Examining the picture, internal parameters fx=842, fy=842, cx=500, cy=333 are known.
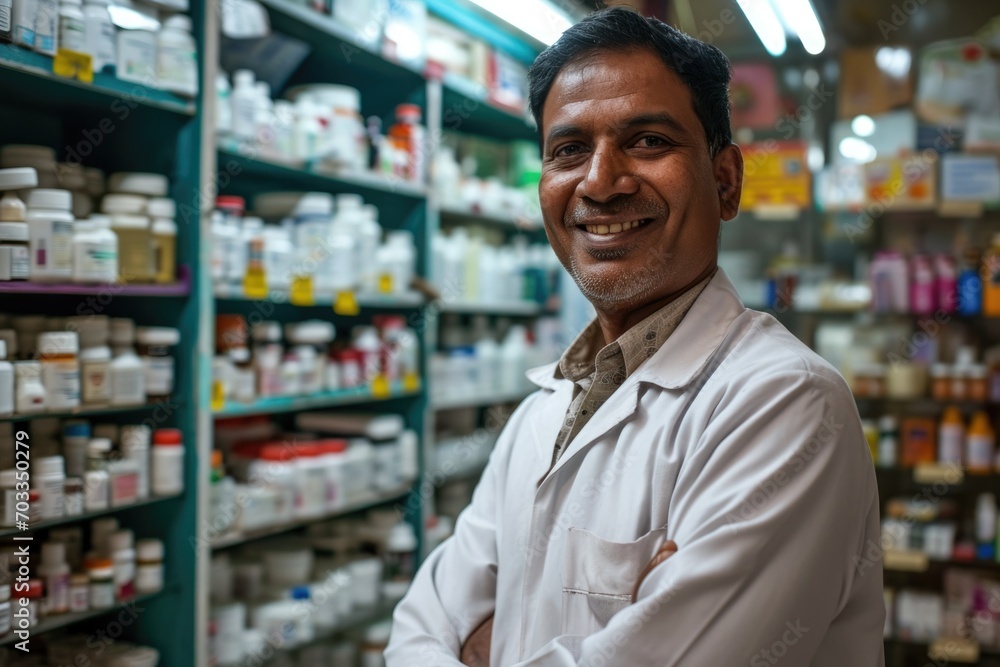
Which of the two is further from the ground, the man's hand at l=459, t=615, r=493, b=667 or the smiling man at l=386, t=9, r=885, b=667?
the smiling man at l=386, t=9, r=885, b=667

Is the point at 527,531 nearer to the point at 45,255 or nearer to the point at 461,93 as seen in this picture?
the point at 45,255

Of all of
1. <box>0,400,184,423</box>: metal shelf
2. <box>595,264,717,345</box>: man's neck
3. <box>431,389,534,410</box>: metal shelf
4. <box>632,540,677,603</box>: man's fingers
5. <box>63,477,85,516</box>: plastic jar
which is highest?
<box>595,264,717,345</box>: man's neck

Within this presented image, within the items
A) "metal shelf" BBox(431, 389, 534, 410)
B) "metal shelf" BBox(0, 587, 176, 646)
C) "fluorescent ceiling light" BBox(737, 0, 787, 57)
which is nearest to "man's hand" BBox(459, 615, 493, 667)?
"metal shelf" BBox(0, 587, 176, 646)

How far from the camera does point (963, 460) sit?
372 cm

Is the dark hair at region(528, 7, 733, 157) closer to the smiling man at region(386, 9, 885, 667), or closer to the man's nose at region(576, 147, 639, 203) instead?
the smiling man at region(386, 9, 885, 667)

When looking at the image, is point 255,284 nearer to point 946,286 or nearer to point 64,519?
point 64,519

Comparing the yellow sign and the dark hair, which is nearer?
the dark hair

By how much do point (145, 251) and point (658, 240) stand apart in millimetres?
1504

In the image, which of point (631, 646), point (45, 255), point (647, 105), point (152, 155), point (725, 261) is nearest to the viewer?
point (631, 646)

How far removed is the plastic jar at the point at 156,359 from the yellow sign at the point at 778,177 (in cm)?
283

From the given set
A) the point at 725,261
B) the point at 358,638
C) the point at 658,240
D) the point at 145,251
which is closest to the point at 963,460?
the point at 725,261

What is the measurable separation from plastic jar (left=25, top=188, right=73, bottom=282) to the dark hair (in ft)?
4.05

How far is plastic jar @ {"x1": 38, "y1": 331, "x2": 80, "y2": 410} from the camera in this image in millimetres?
1987

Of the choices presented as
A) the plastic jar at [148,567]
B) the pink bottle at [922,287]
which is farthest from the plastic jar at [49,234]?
the pink bottle at [922,287]
